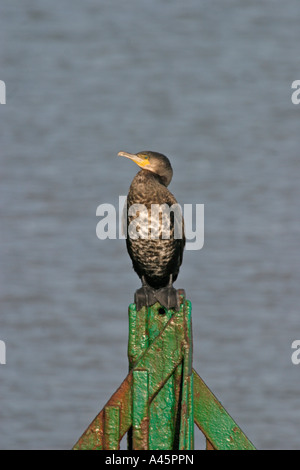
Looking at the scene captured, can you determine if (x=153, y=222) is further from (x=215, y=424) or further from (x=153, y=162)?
(x=215, y=424)

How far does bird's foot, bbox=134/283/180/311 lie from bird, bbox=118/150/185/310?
17.4 inches

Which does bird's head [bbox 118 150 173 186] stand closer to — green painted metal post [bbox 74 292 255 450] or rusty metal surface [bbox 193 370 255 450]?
green painted metal post [bbox 74 292 255 450]

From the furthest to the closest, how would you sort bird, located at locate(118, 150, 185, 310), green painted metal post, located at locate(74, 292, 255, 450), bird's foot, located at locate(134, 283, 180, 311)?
bird, located at locate(118, 150, 185, 310) → bird's foot, located at locate(134, 283, 180, 311) → green painted metal post, located at locate(74, 292, 255, 450)

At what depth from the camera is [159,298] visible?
4664 millimetres

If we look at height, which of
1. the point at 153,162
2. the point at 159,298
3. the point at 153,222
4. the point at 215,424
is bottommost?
the point at 215,424

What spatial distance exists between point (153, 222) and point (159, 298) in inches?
28.7

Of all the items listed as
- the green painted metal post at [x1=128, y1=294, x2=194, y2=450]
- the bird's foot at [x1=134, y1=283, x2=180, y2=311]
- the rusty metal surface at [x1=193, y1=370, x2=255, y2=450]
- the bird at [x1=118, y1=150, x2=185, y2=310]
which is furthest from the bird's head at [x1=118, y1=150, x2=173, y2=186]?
the rusty metal surface at [x1=193, y1=370, x2=255, y2=450]

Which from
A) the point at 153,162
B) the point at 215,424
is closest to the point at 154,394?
the point at 215,424

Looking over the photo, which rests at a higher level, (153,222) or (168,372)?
(153,222)

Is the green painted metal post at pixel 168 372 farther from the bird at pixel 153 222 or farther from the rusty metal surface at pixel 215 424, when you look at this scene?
the bird at pixel 153 222

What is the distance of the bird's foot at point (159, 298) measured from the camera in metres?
4.59

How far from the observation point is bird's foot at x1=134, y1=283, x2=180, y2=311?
4.59 meters

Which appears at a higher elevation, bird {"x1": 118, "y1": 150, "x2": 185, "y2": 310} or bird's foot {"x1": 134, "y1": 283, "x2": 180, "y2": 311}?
bird {"x1": 118, "y1": 150, "x2": 185, "y2": 310}
